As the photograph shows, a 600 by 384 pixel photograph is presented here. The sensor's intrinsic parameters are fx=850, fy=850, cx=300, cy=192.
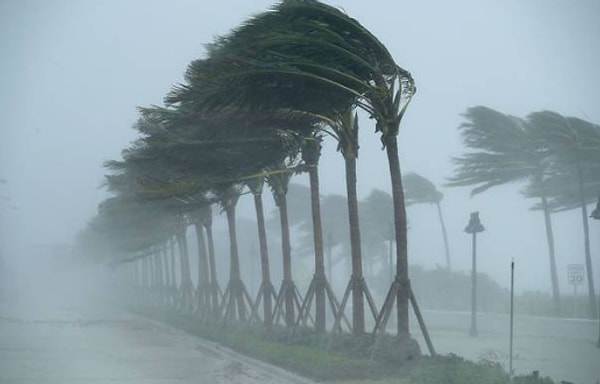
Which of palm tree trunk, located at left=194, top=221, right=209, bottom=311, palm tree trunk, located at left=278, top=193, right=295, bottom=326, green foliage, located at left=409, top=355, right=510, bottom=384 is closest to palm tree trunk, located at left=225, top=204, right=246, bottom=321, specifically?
palm tree trunk, located at left=194, top=221, right=209, bottom=311

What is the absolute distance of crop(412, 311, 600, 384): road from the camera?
60.6ft

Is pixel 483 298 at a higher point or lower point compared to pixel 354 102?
lower

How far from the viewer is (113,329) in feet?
119

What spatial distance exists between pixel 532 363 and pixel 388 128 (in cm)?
678

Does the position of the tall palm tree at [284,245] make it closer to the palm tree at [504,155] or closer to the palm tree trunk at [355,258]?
the palm tree trunk at [355,258]

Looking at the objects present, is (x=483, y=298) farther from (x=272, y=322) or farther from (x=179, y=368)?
(x=179, y=368)

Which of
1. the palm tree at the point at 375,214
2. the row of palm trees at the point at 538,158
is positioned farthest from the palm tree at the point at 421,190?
the row of palm trees at the point at 538,158

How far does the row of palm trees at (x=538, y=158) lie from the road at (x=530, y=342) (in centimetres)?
453

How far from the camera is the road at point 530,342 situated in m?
18.5

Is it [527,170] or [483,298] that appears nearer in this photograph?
[527,170]

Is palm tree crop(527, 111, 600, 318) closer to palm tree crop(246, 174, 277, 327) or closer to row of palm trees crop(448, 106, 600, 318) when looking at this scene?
row of palm trees crop(448, 106, 600, 318)

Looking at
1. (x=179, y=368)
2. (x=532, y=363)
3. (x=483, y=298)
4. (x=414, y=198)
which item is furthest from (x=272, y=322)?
(x=414, y=198)

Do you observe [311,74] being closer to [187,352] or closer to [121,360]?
[121,360]

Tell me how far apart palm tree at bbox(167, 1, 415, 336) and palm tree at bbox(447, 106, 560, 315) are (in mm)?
19729
